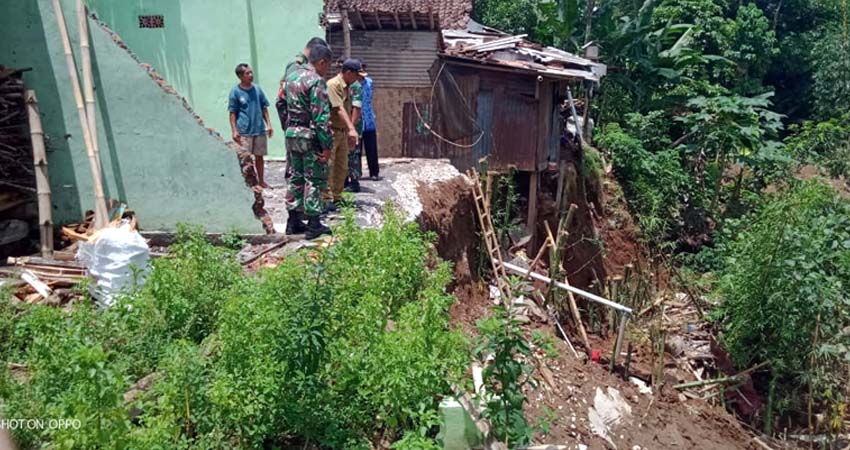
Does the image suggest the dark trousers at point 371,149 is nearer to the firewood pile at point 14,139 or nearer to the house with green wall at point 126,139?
the house with green wall at point 126,139

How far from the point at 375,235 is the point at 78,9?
135 inches

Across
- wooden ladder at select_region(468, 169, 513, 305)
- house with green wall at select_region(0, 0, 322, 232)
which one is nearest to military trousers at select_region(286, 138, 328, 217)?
house with green wall at select_region(0, 0, 322, 232)

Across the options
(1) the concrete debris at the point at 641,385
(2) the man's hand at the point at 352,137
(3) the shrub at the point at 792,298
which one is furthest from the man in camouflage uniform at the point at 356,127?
(3) the shrub at the point at 792,298

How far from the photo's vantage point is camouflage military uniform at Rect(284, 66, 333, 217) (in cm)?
641

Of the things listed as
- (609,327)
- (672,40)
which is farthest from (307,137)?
(672,40)

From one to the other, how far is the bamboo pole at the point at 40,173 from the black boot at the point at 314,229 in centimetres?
227

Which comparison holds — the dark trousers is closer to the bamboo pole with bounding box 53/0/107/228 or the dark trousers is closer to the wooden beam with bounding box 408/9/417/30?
the wooden beam with bounding box 408/9/417/30

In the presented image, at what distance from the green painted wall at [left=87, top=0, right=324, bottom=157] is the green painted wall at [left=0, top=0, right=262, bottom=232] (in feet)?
17.6

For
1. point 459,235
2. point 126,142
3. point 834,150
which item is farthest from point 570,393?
point 834,150

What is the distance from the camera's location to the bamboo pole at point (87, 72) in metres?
6.30

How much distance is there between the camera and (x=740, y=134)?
1424 centimetres

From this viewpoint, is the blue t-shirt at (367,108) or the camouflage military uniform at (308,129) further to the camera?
the blue t-shirt at (367,108)

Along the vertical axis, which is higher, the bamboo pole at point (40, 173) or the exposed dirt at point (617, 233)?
the bamboo pole at point (40, 173)

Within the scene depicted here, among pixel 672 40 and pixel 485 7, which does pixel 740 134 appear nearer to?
pixel 672 40
